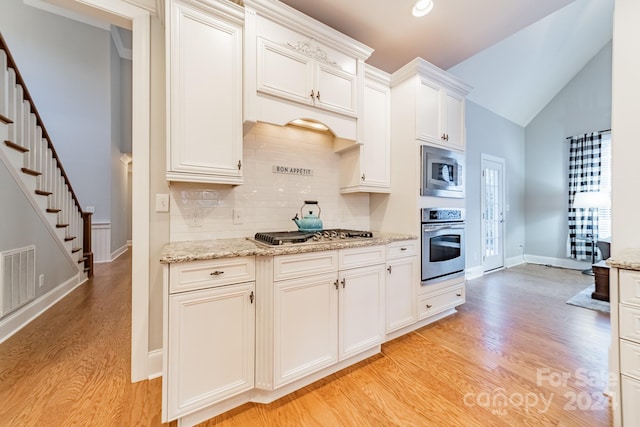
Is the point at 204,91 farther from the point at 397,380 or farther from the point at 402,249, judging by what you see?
the point at 397,380

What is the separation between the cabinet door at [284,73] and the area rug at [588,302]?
3.91 meters

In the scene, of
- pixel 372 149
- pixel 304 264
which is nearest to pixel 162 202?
pixel 304 264

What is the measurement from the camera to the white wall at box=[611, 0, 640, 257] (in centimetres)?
145

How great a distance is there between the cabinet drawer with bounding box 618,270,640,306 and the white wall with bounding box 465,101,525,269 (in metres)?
3.19

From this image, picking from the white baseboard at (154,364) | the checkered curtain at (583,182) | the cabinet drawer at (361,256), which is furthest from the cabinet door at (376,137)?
the checkered curtain at (583,182)

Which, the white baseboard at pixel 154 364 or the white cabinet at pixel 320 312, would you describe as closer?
the white cabinet at pixel 320 312

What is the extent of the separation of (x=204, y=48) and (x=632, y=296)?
2642 millimetres

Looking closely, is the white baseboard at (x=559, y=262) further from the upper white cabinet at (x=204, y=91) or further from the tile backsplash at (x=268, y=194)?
the upper white cabinet at (x=204, y=91)

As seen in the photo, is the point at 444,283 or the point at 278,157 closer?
the point at 278,157

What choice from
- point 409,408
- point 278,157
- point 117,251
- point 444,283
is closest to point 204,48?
point 278,157

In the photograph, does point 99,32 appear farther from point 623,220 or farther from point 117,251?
point 623,220

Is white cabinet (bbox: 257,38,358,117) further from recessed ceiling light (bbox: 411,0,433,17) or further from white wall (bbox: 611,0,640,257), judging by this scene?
white wall (bbox: 611,0,640,257)

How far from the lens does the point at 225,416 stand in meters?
1.47

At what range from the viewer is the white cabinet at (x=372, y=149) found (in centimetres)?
243
